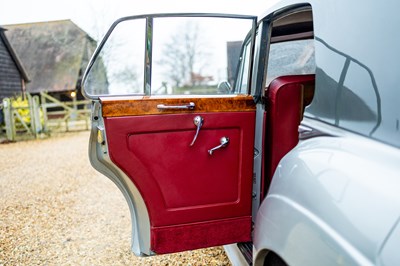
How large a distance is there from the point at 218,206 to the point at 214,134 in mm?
389

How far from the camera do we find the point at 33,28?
23891 mm

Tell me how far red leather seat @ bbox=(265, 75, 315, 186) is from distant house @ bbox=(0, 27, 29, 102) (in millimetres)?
15712

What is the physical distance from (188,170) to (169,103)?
0.36 m

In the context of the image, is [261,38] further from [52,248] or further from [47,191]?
[47,191]

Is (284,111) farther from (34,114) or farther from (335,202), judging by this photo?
(34,114)

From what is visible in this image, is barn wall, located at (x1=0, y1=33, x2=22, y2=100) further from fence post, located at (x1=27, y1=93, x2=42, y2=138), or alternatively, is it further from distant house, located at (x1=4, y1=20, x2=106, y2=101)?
distant house, located at (x1=4, y1=20, x2=106, y2=101)

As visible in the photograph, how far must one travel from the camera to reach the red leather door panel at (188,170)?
64.3 inches

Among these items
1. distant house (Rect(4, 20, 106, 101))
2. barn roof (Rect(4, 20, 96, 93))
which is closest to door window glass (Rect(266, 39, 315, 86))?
distant house (Rect(4, 20, 106, 101))

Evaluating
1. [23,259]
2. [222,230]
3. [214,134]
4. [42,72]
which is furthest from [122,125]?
[42,72]

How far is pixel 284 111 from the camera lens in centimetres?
169

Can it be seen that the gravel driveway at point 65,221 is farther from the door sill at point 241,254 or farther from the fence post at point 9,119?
the fence post at point 9,119

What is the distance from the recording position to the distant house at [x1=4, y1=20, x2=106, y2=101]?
2091 cm

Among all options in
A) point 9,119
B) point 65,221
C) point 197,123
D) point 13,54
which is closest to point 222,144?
point 197,123

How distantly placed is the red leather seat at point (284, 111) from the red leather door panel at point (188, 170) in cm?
11
